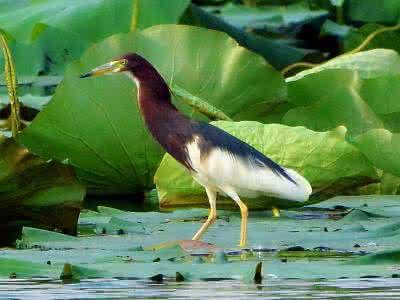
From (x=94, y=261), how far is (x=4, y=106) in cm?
463

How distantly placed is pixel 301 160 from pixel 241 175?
1.70ft

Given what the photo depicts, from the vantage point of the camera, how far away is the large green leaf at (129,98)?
6.75 metres

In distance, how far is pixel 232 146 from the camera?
589cm

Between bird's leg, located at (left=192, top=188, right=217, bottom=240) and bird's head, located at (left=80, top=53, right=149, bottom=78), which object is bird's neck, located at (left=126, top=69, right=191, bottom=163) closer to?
bird's head, located at (left=80, top=53, right=149, bottom=78)

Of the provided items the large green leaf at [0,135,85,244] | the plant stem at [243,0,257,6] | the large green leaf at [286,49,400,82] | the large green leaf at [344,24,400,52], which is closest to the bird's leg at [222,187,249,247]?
the large green leaf at [0,135,85,244]

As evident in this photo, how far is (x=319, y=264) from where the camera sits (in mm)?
4676

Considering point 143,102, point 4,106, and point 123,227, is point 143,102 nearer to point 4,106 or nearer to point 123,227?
point 123,227

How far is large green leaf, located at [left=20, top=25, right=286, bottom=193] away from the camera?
22.1ft

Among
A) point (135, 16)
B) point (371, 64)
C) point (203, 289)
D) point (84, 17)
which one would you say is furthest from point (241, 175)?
point (84, 17)

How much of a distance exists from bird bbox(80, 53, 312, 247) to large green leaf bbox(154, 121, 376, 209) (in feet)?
0.96

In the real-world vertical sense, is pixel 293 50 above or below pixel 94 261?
above

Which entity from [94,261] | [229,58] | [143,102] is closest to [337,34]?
[229,58]

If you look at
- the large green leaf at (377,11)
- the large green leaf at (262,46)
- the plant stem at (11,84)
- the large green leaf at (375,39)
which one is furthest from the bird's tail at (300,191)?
the large green leaf at (377,11)

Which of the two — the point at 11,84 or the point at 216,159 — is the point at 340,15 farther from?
the point at 216,159
